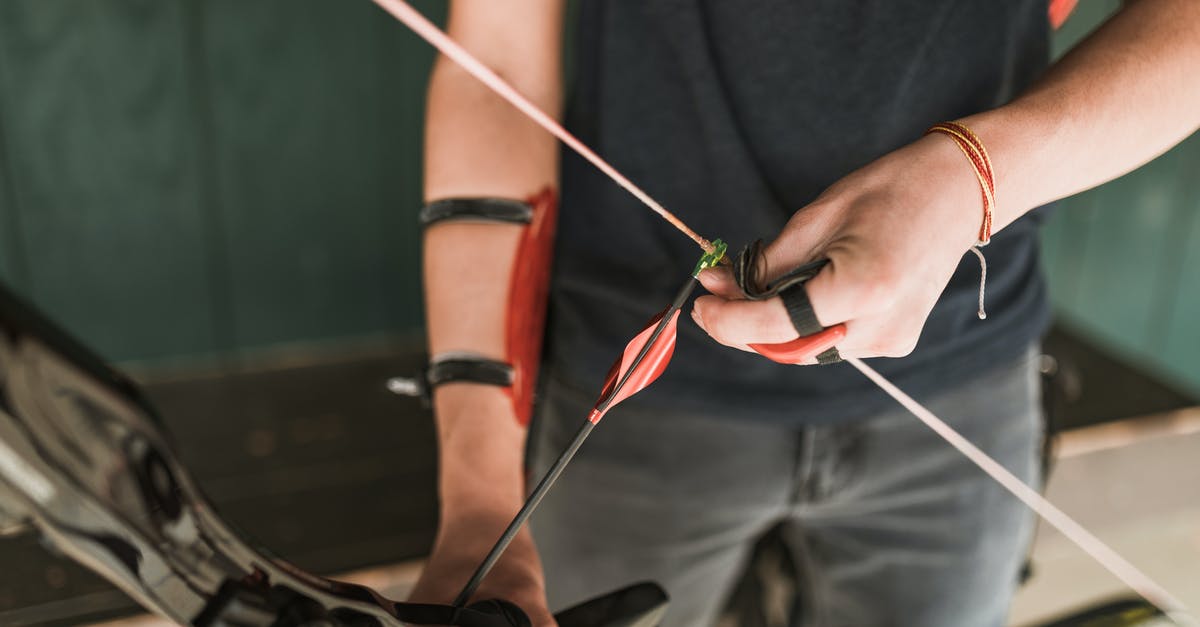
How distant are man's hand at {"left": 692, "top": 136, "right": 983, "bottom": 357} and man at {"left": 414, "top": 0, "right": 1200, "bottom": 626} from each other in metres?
0.10

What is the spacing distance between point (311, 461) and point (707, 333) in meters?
1.23

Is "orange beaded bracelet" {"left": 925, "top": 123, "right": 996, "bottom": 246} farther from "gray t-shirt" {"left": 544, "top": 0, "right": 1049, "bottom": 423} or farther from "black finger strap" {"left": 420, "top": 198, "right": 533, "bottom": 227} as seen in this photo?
"black finger strap" {"left": 420, "top": 198, "right": 533, "bottom": 227}

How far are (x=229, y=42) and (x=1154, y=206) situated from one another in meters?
2.20

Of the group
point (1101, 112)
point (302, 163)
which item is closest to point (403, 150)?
point (302, 163)

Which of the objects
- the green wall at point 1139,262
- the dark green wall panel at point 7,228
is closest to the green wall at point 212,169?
the dark green wall panel at point 7,228

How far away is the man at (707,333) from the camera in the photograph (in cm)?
61

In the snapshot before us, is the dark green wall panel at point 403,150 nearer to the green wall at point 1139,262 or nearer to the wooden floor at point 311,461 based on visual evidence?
the wooden floor at point 311,461

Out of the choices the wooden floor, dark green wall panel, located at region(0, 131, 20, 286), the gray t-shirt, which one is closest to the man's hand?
the gray t-shirt

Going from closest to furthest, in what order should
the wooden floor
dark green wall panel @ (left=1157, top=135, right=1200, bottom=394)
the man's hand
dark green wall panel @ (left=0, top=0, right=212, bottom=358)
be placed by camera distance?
1. the man's hand
2. the wooden floor
3. dark green wall panel @ (left=0, top=0, right=212, bottom=358)
4. dark green wall panel @ (left=1157, top=135, right=1200, bottom=394)

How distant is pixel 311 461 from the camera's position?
1631 millimetres

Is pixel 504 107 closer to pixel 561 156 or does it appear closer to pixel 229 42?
pixel 561 156

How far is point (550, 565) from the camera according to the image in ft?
2.44

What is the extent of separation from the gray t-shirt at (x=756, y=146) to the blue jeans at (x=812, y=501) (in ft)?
0.07

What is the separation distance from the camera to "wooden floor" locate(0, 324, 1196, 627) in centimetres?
129
